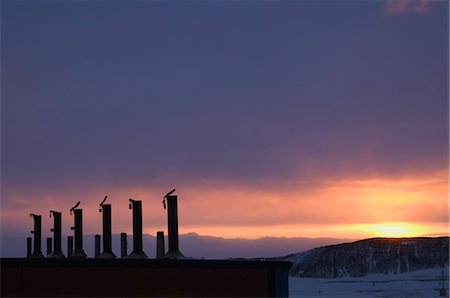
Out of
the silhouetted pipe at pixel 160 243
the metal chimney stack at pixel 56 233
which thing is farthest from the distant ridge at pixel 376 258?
the silhouetted pipe at pixel 160 243

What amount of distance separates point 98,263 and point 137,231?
7526 mm

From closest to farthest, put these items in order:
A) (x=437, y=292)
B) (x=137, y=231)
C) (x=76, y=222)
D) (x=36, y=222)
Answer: (x=137, y=231)
(x=76, y=222)
(x=36, y=222)
(x=437, y=292)

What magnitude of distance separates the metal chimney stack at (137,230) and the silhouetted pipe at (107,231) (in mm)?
1948

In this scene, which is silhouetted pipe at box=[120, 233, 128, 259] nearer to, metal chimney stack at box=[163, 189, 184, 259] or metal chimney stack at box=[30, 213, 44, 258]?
metal chimney stack at box=[30, 213, 44, 258]

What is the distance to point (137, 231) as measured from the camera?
31.2 meters

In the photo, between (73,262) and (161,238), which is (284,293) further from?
(161,238)

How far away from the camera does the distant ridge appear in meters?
180

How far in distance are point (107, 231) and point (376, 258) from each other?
162 metres

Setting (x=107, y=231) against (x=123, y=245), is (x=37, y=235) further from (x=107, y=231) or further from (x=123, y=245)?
(x=107, y=231)

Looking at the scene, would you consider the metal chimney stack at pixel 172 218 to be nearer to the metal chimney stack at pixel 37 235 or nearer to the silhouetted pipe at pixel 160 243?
the silhouetted pipe at pixel 160 243

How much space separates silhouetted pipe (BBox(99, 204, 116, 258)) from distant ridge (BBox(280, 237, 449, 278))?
148 metres

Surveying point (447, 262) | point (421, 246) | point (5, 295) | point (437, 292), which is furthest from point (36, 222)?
point (421, 246)

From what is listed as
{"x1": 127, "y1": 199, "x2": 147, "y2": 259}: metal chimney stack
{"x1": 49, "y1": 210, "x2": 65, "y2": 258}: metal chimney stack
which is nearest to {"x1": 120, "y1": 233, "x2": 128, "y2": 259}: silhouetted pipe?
{"x1": 49, "y1": 210, "x2": 65, "y2": 258}: metal chimney stack

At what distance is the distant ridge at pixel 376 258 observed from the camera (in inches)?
7101
